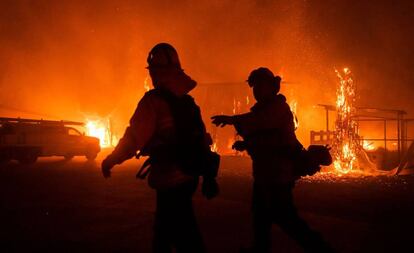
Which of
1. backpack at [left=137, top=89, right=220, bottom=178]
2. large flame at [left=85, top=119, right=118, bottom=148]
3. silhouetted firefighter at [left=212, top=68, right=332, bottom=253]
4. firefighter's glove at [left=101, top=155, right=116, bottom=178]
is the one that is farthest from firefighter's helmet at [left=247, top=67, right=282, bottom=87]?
large flame at [left=85, top=119, right=118, bottom=148]

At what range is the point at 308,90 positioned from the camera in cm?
2759

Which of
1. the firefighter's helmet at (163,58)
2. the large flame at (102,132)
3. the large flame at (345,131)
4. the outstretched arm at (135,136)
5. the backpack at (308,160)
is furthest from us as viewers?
the large flame at (102,132)

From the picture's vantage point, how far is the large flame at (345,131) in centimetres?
1326

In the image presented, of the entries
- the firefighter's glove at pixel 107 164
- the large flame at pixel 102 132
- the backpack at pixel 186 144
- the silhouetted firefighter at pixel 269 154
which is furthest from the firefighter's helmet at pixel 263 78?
the large flame at pixel 102 132

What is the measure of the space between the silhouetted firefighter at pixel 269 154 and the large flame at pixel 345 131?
Result: 10.6m

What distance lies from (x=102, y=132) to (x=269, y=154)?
28.9m

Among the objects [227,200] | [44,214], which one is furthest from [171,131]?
[227,200]

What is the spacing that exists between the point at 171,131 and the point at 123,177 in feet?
27.6

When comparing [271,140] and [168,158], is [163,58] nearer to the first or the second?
[168,158]

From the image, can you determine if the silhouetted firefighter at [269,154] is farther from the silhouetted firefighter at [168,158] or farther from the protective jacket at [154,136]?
the protective jacket at [154,136]

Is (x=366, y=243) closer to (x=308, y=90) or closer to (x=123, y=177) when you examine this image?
(x=123, y=177)

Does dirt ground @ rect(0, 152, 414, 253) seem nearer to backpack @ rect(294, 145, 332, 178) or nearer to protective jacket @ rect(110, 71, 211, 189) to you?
backpack @ rect(294, 145, 332, 178)

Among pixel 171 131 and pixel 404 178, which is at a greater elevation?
pixel 171 131

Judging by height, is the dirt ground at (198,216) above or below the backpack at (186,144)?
below
